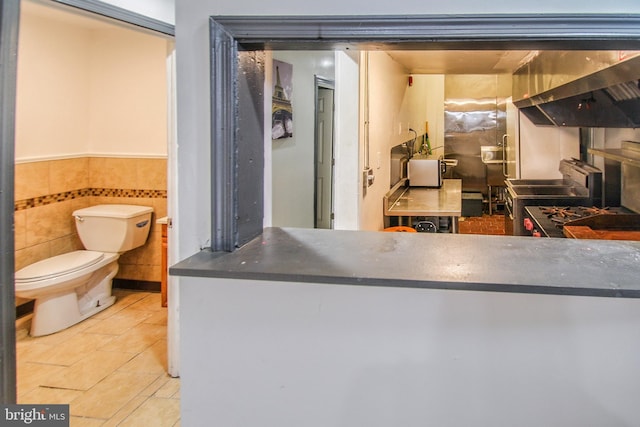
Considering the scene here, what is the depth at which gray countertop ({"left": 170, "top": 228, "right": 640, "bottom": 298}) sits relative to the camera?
993mm

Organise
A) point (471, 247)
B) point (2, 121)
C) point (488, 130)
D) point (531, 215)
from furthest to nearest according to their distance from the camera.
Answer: point (488, 130), point (531, 215), point (2, 121), point (471, 247)

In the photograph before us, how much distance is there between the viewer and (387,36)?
3.64 ft

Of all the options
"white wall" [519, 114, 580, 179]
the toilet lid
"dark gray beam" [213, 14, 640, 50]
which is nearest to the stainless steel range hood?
"white wall" [519, 114, 580, 179]

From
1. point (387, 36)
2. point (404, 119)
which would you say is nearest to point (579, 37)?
point (387, 36)

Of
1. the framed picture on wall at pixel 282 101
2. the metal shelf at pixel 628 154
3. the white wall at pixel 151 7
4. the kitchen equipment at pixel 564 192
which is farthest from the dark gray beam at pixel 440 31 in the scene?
the kitchen equipment at pixel 564 192

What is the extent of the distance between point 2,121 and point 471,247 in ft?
5.05

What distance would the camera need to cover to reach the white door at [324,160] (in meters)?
3.47

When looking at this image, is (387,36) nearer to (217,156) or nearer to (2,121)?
(217,156)

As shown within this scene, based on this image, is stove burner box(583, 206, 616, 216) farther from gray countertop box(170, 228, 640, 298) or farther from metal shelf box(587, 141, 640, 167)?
gray countertop box(170, 228, 640, 298)

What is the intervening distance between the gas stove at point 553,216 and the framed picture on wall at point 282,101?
1599 millimetres

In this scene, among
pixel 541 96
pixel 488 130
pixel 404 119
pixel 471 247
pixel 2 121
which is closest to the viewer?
pixel 471 247

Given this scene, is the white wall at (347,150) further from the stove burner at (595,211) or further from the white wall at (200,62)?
the white wall at (200,62)

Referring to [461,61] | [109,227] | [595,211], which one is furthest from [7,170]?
[461,61]

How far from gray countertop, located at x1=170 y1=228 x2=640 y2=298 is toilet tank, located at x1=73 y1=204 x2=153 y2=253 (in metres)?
2.66
